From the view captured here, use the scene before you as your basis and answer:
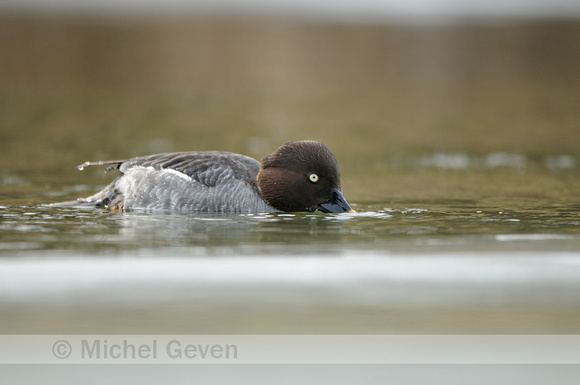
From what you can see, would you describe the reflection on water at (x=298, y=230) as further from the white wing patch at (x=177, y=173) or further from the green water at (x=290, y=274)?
the white wing patch at (x=177, y=173)

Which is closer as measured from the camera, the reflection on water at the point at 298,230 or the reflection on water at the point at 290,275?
the reflection on water at the point at 290,275

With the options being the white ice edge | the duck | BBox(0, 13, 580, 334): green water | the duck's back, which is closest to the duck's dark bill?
the duck

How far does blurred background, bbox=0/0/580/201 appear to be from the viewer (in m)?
10.6

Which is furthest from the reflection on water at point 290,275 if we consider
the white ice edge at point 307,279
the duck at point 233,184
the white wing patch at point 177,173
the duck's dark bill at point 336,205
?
the white wing patch at point 177,173

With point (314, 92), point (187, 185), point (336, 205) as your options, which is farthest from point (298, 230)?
point (314, 92)

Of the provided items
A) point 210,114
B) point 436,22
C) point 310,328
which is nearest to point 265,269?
point 310,328

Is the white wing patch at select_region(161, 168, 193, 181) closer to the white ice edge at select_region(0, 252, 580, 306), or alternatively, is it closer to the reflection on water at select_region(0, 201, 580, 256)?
the reflection on water at select_region(0, 201, 580, 256)

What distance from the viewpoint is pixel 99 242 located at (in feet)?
21.7

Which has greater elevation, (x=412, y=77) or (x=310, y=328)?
(x=412, y=77)

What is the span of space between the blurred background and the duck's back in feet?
4.17

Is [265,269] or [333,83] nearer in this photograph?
[265,269]

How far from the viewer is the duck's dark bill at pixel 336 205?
7684 millimetres

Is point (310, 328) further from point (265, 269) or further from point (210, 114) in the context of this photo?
point (210, 114)
